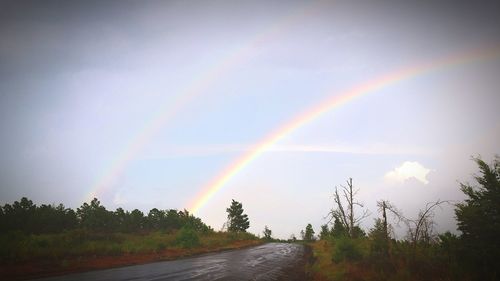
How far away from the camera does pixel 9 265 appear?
19641 mm

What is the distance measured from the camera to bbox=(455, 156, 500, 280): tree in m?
13.3

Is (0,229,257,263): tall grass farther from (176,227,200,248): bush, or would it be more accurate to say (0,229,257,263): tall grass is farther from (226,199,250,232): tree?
(226,199,250,232): tree

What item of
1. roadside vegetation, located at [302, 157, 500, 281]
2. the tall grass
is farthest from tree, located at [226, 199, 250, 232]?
roadside vegetation, located at [302, 157, 500, 281]

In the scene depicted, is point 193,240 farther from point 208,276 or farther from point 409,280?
point 409,280

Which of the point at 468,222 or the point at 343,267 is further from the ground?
the point at 468,222

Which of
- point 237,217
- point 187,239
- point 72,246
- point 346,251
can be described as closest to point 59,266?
point 72,246

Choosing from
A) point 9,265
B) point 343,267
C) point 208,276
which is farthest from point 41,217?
point 343,267

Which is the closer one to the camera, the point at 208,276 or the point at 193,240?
the point at 208,276

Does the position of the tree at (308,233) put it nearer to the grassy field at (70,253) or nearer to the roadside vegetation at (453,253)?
the grassy field at (70,253)

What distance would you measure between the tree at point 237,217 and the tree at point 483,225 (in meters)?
66.2

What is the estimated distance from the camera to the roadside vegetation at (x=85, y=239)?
2150cm

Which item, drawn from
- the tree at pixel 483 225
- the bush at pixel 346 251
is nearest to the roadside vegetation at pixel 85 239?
the bush at pixel 346 251

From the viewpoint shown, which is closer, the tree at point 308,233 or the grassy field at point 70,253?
the grassy field at point 70,253

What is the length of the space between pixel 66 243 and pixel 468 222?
30.9m
